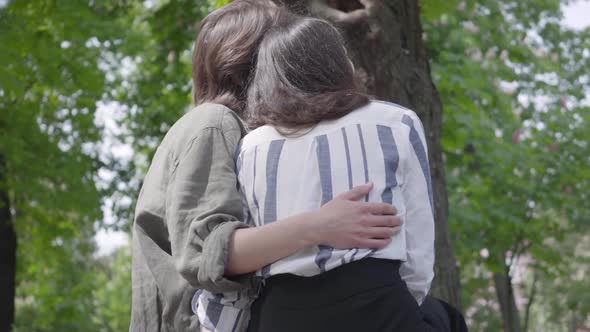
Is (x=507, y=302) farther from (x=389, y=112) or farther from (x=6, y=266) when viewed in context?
(x=389, y=112)

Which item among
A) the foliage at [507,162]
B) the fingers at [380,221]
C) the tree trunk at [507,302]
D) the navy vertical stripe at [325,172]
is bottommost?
the tree trunk at [507,302]

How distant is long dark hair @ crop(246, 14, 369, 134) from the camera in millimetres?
2160

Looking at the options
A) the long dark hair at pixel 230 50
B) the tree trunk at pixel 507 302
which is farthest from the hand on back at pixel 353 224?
the tree trunk at pixel 507 302

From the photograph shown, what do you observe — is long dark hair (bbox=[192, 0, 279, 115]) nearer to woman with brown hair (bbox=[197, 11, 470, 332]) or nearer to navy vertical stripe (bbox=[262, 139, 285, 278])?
woman with brown hair (bbox=[197, 11, 470, 332])

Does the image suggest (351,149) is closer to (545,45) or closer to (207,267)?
(207,267)

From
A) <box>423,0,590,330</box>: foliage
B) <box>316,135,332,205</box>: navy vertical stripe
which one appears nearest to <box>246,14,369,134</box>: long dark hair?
<box>316,135,332,205</box>: navy vertical stripe

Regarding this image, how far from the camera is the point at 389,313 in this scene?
2.00 meters

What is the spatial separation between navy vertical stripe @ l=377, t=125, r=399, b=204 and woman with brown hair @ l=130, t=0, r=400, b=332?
0.04m

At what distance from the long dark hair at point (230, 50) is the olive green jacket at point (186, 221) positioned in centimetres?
12

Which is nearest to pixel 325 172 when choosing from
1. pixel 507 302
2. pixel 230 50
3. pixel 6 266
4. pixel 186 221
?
pixel 186 221

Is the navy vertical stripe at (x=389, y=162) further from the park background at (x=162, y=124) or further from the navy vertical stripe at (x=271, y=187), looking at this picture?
the park background at (x=162, y=124)

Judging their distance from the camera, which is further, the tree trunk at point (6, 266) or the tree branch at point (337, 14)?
the tree trunk at point (6, 266)

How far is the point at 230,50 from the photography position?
2.44 meters

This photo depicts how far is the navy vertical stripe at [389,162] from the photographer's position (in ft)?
6.86
